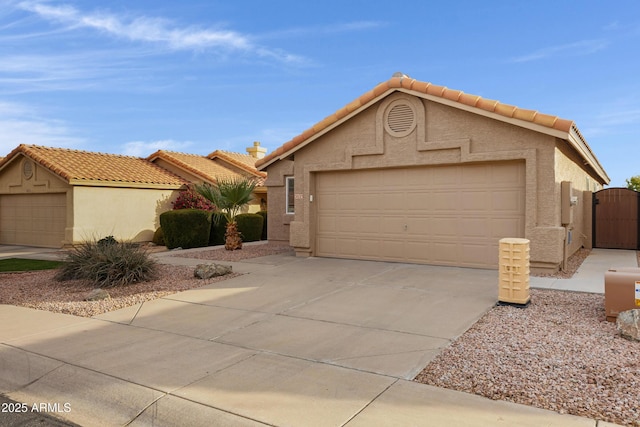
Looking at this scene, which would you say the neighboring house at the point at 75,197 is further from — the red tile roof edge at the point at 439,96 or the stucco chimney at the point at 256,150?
the stucco chimney at the point at 256,150

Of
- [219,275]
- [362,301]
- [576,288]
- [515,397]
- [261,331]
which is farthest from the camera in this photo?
[219,275]

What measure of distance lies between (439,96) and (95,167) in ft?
51.7

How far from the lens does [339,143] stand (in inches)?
512

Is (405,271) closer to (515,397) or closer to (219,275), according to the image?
(219,275)

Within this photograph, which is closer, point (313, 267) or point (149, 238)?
point (313, 267)

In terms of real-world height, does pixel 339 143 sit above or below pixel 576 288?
above

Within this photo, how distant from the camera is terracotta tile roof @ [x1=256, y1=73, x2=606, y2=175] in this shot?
391 inches

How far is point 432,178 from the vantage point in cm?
1173

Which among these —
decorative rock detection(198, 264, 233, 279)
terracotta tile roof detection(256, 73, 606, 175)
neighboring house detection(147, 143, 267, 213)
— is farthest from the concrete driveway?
neighboring house detection(147, 143, 267, 213)

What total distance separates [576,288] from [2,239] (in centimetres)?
2415

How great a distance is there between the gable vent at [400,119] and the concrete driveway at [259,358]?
4.49 m

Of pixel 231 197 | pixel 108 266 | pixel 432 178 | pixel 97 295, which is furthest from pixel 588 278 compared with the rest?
pixel 231 197

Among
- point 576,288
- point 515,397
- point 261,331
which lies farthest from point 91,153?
point 515,397

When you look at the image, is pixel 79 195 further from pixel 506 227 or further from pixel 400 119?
pixel 506 227
